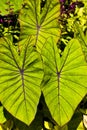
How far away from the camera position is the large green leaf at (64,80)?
2.18m

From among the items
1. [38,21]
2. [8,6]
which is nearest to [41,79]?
[38,21]

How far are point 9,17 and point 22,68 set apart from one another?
76 centimetres

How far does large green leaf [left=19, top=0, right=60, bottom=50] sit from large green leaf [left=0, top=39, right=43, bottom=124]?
30 cm

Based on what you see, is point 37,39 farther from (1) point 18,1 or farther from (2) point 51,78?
(1) point 18,1

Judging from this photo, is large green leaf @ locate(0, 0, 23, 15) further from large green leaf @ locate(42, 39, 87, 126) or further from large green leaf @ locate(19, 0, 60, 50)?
large green leaf @ locate(42, 39, 87, 126)

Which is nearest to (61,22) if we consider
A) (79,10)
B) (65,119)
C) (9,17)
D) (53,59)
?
(79,10)

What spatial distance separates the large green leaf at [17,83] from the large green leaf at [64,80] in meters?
0.09

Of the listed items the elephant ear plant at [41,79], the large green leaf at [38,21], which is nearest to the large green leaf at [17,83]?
the elephant ear plant at [41,79]

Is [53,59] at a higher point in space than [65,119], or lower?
higher

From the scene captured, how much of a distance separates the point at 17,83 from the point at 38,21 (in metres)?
0.55

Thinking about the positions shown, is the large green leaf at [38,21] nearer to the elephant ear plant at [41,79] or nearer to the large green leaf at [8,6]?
the elephant ear plant at [41,79]

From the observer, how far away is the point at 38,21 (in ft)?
8.13

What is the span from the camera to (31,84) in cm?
220

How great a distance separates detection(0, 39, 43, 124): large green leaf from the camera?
2168mm
